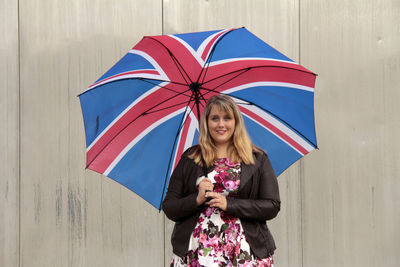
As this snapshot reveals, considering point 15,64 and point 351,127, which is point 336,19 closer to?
point 351,127

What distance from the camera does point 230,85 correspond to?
250 cm

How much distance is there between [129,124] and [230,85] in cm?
58

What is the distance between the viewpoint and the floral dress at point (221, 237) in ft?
7.36

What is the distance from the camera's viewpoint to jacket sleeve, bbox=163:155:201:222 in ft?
7.47

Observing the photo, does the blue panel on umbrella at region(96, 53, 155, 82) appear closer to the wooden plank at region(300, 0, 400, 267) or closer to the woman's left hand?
the woman's left hand

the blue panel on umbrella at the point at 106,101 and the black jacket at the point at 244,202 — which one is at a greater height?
the blue panel on umbrella at the point at 106,101

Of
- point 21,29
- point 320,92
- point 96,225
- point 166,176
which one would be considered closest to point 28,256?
point 96,225

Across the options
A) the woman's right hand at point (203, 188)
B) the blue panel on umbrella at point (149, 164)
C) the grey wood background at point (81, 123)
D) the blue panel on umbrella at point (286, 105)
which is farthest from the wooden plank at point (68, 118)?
the woman's right hand at point (203, 188)

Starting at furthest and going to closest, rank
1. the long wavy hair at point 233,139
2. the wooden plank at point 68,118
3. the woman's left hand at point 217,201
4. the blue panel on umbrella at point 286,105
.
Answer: the wooden plank at point 68,118 → the blue panel on umbrella at point 286,105 → the long wavy hair at point 233,139 → the woman's left hand at point 217,201

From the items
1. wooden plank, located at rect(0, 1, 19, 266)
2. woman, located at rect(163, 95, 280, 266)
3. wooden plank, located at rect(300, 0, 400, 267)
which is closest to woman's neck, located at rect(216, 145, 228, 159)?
woman, located at rect(163, 95, 280, 266)

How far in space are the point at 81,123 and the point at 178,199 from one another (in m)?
2.25

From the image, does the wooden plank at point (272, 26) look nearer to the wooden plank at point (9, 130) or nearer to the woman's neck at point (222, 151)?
the wooden plank at point (9, 130)

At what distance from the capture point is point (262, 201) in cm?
227

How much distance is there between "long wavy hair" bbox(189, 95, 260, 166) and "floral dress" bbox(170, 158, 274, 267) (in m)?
0.05
